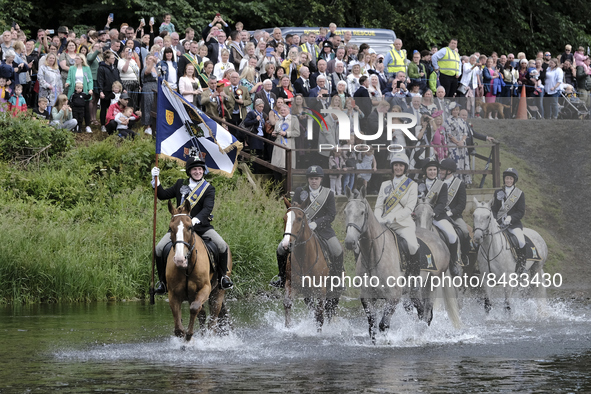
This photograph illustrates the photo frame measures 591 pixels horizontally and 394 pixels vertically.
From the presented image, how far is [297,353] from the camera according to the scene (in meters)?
14.4

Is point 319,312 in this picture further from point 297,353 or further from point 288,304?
point 297,353

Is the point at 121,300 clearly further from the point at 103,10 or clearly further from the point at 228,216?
the point at 103,10

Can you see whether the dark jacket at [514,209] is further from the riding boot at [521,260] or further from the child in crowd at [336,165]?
the child in crowd at [336,165]

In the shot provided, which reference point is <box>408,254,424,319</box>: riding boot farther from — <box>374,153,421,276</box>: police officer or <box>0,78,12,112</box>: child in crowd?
<box>0,78,12,112</box>: child in crowd

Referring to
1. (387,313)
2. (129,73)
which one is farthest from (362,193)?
(129,73)

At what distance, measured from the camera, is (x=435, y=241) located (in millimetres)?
15477

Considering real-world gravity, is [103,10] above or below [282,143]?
above

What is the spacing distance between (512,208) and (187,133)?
5.20 metres

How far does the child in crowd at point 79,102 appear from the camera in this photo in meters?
24.5

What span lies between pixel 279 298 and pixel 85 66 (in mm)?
7262

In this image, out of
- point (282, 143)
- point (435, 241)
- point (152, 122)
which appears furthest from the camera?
point (152, 122)

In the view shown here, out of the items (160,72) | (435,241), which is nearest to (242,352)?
(435,241)

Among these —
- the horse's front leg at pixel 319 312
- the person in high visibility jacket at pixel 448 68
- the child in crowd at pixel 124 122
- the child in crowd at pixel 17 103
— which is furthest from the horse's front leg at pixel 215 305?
the person in high visibility jacket at pixel 448 68

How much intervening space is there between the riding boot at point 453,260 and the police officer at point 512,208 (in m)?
0.80
